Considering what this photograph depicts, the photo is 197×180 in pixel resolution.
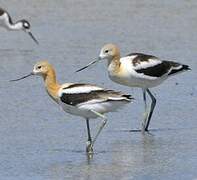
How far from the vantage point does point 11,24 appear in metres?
15.8

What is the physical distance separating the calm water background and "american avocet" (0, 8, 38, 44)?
0.15m

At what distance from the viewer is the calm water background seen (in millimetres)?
7688

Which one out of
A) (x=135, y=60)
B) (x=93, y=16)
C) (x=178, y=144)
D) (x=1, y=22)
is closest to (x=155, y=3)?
(x=93, y=16)

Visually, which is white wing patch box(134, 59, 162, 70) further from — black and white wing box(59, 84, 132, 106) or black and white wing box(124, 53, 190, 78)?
black and white wing box(59, 84, 132, 106)

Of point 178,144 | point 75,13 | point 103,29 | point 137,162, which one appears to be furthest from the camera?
point 75,13

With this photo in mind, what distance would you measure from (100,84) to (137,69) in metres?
1.48

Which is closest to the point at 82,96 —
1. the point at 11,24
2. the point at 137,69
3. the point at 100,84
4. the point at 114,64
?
the point at 114,64

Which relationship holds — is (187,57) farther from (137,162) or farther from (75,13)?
(137,162)

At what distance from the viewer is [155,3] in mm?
16031

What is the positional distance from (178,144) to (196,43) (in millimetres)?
4710

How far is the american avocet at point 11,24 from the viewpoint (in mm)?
14484

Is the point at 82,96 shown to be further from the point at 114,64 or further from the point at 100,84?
the point at 100,84

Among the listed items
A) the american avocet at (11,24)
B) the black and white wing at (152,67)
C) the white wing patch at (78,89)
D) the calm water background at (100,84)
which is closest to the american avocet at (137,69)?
the black and white wing at (152,67)

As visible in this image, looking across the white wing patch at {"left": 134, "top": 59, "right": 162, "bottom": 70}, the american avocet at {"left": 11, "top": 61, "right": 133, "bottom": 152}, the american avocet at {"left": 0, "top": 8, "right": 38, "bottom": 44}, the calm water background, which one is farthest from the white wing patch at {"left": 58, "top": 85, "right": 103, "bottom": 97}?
the american avocet at {"left": 0, "top": 8, "right": 38, "bottom": 44}
